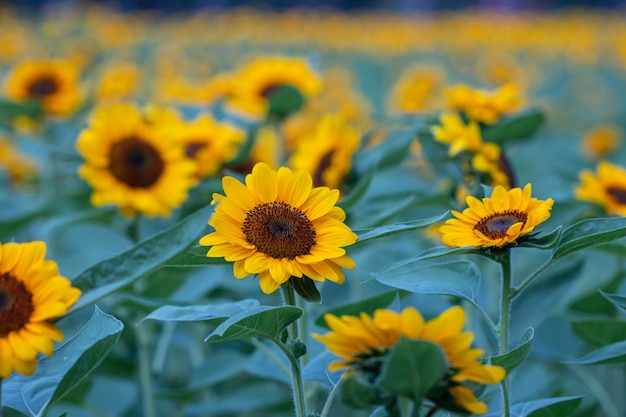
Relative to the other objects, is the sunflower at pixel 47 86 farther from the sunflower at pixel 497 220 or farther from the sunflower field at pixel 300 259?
the sunflower at pixel 497 220

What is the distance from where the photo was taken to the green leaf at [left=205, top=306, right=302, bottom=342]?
2.41 feet

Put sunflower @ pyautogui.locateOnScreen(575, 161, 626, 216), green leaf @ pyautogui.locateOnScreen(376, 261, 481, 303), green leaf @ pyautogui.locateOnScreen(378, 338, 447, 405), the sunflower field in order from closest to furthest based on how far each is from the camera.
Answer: green leaf @ pyautogui.locateOnScreen(378, 338, 447, 405) < the sunflower field < green leaf @ pyautogui.locateOnScreen(376, 261, 481, 303) < sunflower @ pyautogui.locateOnScreen(575, 161, 626, 216)

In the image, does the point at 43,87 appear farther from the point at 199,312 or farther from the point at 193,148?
the point at 199,312

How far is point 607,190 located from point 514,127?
0.16 m

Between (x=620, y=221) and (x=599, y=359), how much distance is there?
141 mm

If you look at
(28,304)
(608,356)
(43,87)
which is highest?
(28,304)

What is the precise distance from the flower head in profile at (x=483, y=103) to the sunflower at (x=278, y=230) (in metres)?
0.61

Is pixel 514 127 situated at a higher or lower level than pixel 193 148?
higher

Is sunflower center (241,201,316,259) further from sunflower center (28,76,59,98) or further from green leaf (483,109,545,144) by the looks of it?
sunflower center (28,76,59,98)

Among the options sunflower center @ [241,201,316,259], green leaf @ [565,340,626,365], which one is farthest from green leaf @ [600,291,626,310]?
sunflower center @ [241,201,316,259]

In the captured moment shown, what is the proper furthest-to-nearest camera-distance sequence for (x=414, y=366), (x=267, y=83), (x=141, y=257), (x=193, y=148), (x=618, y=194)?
(x=267, y=83), (x=193, y=148), (x=618, y=194), (x=141, y=257), (x=414, y=366)

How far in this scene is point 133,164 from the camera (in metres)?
1.44

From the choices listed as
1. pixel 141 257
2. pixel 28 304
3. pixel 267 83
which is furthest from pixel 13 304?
pixel 267 83

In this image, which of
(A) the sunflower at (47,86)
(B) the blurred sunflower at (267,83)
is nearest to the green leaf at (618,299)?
(B) the blurred sunflower at (267,83)
